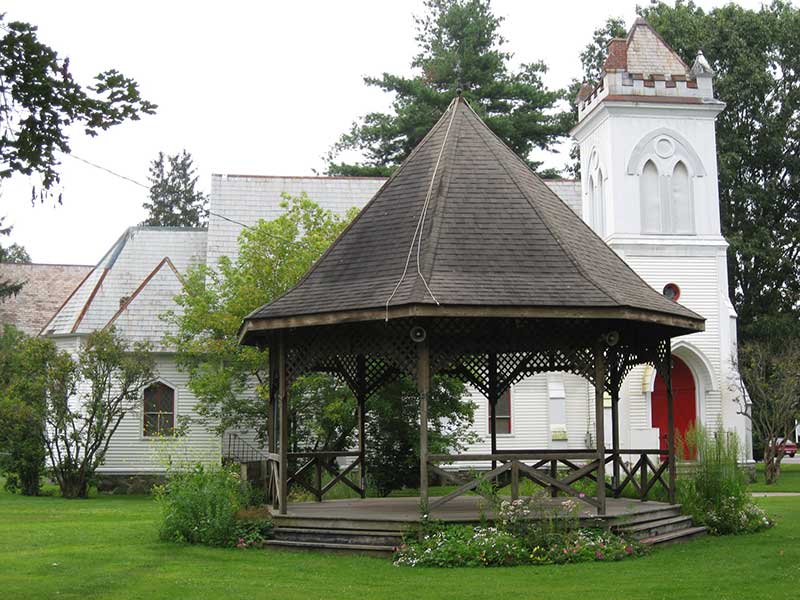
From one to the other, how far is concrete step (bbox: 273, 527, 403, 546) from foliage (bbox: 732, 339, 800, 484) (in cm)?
1966

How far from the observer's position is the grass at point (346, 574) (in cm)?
1241

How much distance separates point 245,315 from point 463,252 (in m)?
12.9

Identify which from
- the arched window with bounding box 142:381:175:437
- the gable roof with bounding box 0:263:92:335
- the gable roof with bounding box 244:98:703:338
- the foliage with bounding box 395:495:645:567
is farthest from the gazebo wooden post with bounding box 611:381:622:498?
the gable roof with bounding box 0:263:92:335

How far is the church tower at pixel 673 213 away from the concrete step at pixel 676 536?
1631 cm

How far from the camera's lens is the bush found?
54.2 feet

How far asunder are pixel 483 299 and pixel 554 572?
12.3 ft

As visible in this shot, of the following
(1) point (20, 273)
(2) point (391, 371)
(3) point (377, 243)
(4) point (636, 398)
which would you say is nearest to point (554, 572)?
(3) point (377, 243)

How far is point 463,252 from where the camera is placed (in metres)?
16.5

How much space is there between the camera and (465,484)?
15.7 meters

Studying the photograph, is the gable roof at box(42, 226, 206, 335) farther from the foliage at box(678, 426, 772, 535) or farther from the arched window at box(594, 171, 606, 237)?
the foliage at box(678, 426, 772, 535)

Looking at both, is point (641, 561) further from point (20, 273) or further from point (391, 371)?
point (20, 273)

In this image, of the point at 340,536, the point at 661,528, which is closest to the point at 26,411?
the point at 340,536

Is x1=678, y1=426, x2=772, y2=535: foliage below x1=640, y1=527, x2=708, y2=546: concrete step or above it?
above

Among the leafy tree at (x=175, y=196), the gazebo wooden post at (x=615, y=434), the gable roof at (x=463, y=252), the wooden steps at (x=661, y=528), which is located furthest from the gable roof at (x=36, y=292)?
the wooden steps at (x=661, y=528)
